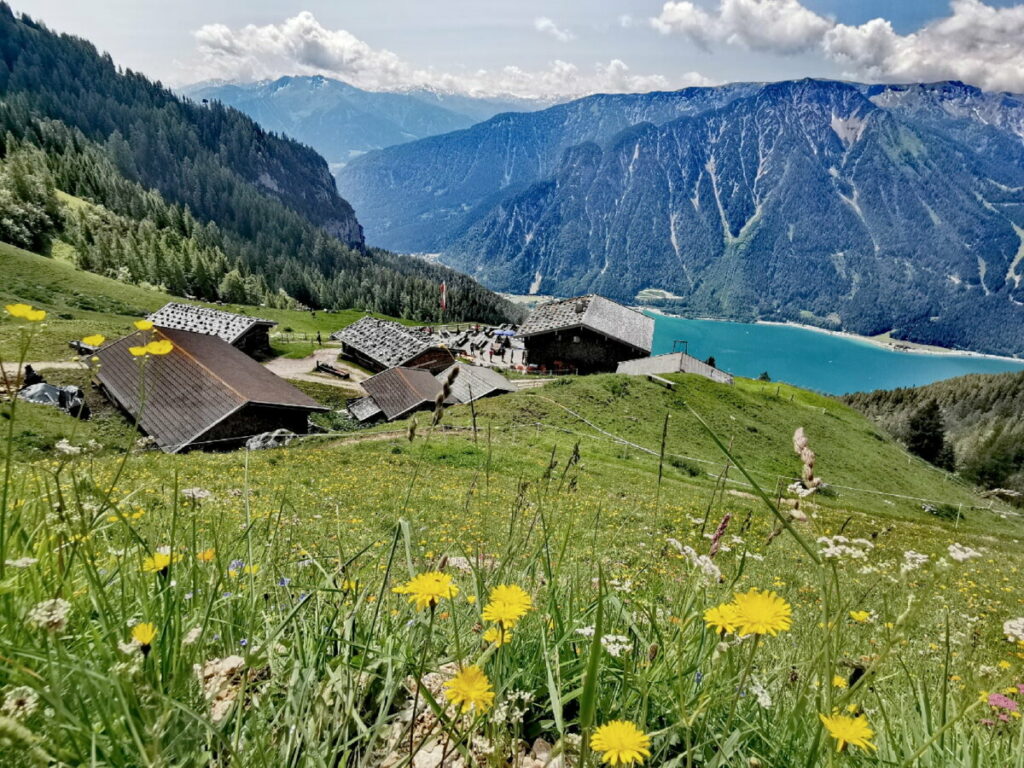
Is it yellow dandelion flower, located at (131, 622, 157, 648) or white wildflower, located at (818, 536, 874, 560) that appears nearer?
yellow dandelion flower, located at (131, 622, 157, 648)

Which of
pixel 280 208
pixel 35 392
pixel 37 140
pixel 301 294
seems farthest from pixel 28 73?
pixel 35 392

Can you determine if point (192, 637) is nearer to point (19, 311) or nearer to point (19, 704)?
point (19, 704)

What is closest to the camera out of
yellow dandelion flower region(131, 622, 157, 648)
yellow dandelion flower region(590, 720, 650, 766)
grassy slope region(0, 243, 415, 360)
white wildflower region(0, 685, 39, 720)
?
white wildflower region(0, 685, 39, 720)

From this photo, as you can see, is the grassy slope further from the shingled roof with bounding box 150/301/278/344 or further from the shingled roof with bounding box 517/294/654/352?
the shingled roof with bounding box 517/294/654/352

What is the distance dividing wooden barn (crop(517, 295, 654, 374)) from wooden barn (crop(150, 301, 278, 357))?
36.8 meters

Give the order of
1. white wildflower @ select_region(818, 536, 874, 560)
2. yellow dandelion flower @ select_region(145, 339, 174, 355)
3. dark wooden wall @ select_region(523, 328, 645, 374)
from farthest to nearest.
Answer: dark wooden wall @ select_region(523, 328, 645, 374) < yellow dandelion flower @ select_region(145, 339, 174, 355) < white wildflower @ select_region(818, 536, 874, 560)

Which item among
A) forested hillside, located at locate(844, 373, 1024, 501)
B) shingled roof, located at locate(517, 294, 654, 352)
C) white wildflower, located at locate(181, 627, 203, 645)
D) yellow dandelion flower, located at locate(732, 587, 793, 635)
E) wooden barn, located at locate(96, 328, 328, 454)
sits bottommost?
forested hillside, located at locate(844, 373, 1024, 501)

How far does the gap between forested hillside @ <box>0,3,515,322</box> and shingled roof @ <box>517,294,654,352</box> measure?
75.8 meters

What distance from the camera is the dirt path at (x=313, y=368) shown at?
64.8 m

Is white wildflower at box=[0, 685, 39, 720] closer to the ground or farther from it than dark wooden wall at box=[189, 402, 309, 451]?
farther from it

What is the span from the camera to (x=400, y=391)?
4869cm

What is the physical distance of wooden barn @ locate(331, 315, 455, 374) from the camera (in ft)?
236

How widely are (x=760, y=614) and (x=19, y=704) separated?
185cm

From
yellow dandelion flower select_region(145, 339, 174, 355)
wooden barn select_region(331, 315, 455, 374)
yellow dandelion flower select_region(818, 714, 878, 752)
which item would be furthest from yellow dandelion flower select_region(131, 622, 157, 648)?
wooden barn select_region(331, 315, 455, 374)
